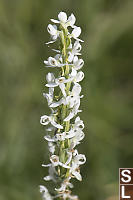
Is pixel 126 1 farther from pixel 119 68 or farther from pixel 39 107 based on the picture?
pixel 39 107

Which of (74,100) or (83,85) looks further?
(83,85)

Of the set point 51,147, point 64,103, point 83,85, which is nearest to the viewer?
A: point 64,103

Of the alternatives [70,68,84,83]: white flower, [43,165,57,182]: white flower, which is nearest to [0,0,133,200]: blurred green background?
[43,165,57,182]: white flower

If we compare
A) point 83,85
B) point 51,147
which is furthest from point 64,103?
point 83,85

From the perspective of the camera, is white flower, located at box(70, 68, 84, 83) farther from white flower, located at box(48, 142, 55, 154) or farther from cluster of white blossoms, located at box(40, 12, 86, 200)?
white flower, located at box(48, 142, 55, 154)

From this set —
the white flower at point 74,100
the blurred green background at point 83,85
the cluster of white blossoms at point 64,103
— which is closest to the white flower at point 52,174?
the cluster of white blossoms at point 64,103

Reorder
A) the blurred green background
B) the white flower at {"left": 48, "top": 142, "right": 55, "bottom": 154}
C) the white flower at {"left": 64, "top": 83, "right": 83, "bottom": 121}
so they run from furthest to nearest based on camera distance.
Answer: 1. the blurred green background
2. the white flower at {"left": 48, "top": 142, "right": 55, "bottom": 154}
3. the white flower at {"left": 64, "top": 83, "right": 83, "bottom": 121}

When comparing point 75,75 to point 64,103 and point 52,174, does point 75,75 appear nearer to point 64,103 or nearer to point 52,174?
point 64,103

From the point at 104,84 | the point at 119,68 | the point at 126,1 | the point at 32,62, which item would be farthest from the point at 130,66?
the point at 32,62

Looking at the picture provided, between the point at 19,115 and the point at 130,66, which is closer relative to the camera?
the point at 19,115
